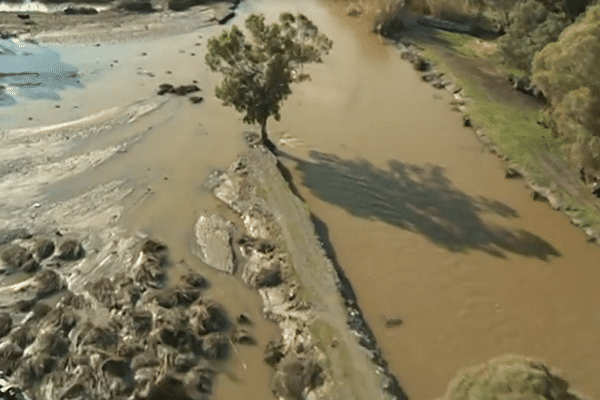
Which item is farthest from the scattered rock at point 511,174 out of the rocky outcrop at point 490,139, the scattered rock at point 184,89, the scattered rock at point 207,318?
the scattered rock at point 184,89

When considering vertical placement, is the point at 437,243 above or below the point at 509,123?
below

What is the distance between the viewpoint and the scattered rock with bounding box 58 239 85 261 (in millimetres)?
16500

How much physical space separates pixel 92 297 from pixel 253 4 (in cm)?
2953

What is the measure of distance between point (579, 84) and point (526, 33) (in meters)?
10.1

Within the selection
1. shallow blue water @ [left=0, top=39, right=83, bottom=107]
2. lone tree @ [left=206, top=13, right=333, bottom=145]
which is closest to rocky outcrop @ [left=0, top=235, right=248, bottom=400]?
lone tree @ [left=206, top=13, right=333, bottom=145]

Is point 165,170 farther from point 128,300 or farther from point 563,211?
point 563,211

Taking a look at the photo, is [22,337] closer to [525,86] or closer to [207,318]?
[207,318]

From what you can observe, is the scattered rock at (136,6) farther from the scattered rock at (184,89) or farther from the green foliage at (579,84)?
the green foliage at (579,84)

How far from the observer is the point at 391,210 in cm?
1889

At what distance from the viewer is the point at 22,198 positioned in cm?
1894

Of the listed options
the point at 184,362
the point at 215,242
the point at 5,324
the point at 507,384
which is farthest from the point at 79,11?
the point at 507,384

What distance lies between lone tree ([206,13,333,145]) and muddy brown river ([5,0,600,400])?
2.57 m

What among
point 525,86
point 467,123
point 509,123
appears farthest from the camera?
point 525,86

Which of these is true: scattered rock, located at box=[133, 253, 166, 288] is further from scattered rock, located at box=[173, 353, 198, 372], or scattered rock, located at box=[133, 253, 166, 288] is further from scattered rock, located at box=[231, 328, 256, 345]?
scattered rock, located at box=[231, 328, 256, 345]
